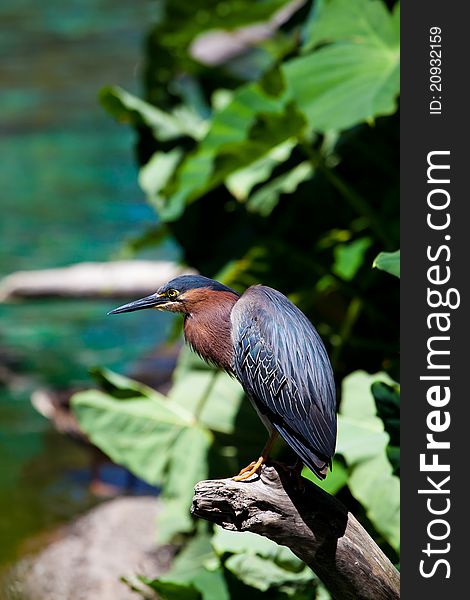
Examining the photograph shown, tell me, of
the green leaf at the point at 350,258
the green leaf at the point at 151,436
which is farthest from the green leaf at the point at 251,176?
the green leaf at the point at 151,436

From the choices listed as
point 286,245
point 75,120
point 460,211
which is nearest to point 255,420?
point 286,245

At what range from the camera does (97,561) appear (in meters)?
3.73

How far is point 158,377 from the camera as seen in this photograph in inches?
206

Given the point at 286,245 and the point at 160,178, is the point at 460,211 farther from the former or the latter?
the point at 160,178

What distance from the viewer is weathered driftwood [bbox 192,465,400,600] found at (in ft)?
6.04

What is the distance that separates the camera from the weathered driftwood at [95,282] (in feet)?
16.5

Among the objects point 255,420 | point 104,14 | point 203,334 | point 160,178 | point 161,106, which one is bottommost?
point 203,334

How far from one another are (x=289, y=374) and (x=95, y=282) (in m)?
3.31

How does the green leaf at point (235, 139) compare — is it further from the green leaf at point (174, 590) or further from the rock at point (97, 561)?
the rock at point (97, 561)

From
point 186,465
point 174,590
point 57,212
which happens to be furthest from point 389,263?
point 57,212

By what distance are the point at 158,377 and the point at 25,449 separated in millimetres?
685

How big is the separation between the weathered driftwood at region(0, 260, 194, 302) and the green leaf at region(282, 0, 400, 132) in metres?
2.04

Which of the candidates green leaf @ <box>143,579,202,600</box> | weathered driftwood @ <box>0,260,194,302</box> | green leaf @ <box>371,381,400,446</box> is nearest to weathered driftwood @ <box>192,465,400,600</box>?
green leaf @ <box>371,381,400,446</box>

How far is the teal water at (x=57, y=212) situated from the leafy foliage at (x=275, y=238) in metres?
0.95
